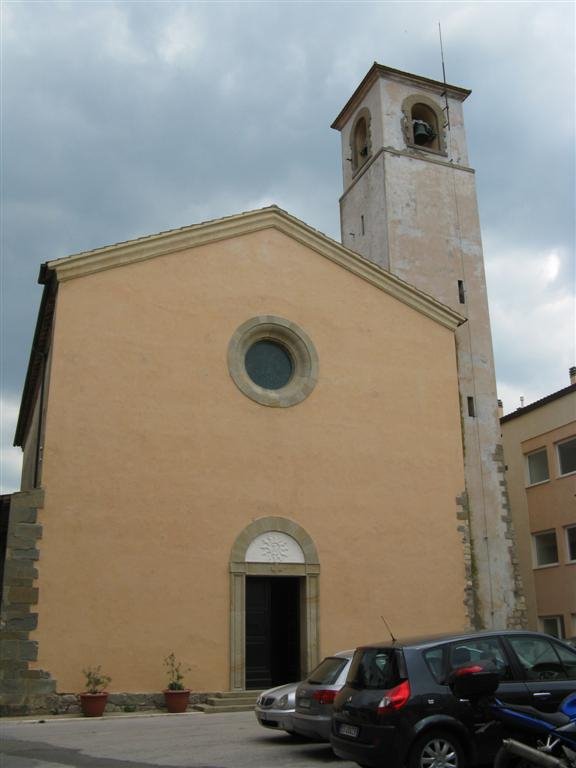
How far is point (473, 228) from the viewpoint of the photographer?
21.6 metres

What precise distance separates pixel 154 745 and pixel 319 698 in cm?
229

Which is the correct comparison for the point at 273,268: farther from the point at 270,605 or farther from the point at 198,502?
the point at 270,605

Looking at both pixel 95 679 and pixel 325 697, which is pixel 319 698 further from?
pixel 95 679

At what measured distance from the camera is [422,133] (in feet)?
73.6

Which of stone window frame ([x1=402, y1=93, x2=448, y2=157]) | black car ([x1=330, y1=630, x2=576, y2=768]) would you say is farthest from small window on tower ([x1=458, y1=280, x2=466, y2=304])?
black car ([x1=330, y1=630, x2=576, y2=768])

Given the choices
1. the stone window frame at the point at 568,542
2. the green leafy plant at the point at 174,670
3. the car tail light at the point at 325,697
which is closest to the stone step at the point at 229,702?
the green leafy plant at the point at 174,670

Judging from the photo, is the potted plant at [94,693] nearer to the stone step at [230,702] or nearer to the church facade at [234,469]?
the church facade at [234,469]

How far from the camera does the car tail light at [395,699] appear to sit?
6.34 meters

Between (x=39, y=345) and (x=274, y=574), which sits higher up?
(x=39, y=345)

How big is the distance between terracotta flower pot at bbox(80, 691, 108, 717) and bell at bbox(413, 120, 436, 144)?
56.2 feet

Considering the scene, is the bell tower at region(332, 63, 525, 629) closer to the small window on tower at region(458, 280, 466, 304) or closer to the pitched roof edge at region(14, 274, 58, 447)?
the small window on tower at region(458, 280, 466, 304)

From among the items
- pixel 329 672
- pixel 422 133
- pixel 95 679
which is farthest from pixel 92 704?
pixel 422 133

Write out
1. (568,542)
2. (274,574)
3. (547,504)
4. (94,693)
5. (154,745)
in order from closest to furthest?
(154,745) < (94,693) < (274,574) < (568,542) < (547,504)

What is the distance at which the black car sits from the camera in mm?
6289
